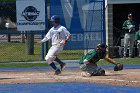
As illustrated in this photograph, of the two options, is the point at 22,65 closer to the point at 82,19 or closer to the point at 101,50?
the point at 82,19

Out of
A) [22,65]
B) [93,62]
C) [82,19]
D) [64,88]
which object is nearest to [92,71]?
[93,62]

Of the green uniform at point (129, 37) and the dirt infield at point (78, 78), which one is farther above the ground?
the green uniform at point (129, 37)

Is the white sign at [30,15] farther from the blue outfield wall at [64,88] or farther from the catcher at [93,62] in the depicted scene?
the blue outfield wall at [64,88]

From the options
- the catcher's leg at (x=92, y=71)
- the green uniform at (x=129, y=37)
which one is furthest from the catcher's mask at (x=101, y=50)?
the green uniform at (x=129, y=37)

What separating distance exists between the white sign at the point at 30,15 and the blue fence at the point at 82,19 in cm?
52

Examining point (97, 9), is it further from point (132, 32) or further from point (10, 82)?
point (10, 82)

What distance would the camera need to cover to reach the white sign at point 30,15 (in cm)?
2233

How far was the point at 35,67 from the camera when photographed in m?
19.5

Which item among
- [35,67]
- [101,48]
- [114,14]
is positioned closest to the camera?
[101,48]

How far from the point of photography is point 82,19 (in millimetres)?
22828

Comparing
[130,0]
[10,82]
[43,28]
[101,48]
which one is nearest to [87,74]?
[101,48]

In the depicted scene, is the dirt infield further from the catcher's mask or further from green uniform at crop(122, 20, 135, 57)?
green uniform at crop(122, 20, 135, 57)

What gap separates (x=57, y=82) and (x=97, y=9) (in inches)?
383

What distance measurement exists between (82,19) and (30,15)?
2347 millimetres
